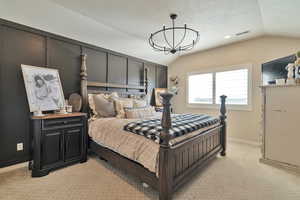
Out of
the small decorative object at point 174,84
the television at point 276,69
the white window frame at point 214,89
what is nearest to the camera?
the television at point 276,69

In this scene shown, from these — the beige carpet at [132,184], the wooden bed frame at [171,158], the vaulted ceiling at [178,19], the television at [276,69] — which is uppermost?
the vaulted ceiling at [178,19]

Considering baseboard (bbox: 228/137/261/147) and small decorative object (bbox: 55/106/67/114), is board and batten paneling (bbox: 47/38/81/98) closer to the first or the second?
small decorative object (bbox: 55/106/67/114)

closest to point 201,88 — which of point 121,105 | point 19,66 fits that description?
point 121,105

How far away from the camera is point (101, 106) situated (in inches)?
121

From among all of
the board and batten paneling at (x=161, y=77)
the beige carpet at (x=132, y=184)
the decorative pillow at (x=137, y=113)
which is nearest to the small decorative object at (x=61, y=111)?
the beige carpet at (x=132, y=184)

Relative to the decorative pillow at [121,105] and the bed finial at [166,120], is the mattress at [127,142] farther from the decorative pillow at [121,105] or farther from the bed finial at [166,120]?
the decorative pillow at [121,105]

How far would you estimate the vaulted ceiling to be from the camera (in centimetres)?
237

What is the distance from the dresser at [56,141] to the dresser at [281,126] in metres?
3.45

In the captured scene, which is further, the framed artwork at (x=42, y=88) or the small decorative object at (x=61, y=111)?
the small decorative object at (x=61, y=111)

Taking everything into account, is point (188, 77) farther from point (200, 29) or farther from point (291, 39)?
point (291, 39)

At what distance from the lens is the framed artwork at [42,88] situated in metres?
2.42

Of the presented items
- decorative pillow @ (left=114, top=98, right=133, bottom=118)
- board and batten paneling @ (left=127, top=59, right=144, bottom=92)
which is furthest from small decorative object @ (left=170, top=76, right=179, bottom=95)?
decorative pillow @ (left=114, top=98, right=133, bottom=118)

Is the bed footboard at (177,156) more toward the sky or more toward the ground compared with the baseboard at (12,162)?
more toward the sky

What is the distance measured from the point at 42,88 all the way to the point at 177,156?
255 cm
